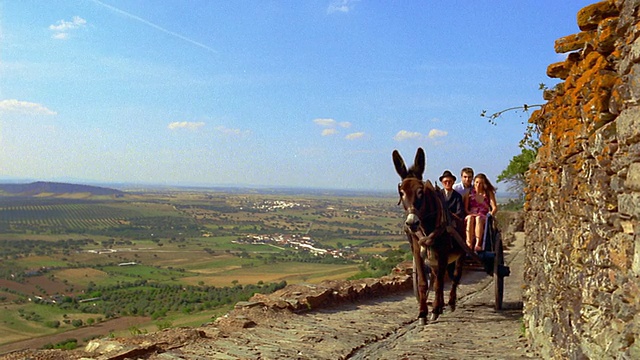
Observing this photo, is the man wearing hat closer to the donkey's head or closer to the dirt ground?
the donkey's head

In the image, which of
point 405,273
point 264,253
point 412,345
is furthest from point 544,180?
point 264,253

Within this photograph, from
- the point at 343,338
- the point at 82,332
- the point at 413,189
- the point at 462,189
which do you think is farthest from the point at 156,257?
the point at 413,189

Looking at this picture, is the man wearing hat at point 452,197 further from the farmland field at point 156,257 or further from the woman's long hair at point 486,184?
the farmland field at point 156,257

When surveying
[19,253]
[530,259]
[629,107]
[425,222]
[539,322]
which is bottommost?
[19,253]

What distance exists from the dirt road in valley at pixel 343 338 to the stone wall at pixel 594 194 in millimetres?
1744

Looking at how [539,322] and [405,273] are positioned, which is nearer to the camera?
[539,322]

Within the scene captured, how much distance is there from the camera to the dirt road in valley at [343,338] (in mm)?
7000

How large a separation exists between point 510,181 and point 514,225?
9.07m

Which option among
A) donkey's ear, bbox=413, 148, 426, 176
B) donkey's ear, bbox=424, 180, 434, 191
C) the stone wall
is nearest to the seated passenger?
donkey's ear, bbox=424, 180, 434, 191

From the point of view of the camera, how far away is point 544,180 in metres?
6.43

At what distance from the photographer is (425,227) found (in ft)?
25.0

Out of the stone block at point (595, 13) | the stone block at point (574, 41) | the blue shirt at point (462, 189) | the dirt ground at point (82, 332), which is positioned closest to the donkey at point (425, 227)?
the blue shirt at point (462, 189)

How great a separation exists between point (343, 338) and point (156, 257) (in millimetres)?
73612

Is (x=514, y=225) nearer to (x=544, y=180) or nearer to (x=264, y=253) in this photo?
(x=544, y=180)
